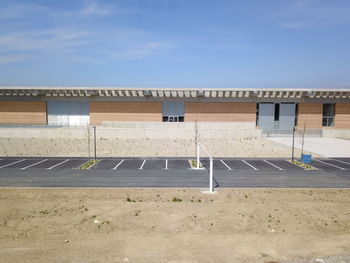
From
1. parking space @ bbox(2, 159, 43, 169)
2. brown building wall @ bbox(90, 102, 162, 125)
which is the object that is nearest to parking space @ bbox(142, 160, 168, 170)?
parking space @ bbox(2, 159, 43, 169)

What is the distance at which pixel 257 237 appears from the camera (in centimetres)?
1113

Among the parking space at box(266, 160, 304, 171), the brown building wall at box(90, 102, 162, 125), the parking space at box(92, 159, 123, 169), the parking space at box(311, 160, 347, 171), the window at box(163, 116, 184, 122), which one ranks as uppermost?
the brown building wall at box(90, 102, 162, 125)

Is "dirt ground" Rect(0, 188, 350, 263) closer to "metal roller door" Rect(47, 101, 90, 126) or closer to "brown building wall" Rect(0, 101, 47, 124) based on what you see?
"metal roller door" Rect(47, 101, 90, 126)

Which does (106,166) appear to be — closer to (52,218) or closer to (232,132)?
(52,218)

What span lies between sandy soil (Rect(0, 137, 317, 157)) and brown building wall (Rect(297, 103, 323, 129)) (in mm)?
11810

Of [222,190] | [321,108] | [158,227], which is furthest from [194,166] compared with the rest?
[321,108]

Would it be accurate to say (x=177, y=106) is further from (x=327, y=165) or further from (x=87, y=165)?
(x=327, y=165)

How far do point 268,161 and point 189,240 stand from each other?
61.3 ft

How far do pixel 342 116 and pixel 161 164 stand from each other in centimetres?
3942

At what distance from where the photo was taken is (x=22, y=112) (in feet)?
161

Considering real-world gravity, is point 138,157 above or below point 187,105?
below

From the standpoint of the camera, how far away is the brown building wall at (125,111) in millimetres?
48375

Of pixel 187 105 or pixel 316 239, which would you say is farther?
pixel 187 105

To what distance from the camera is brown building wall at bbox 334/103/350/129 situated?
49000 mm
